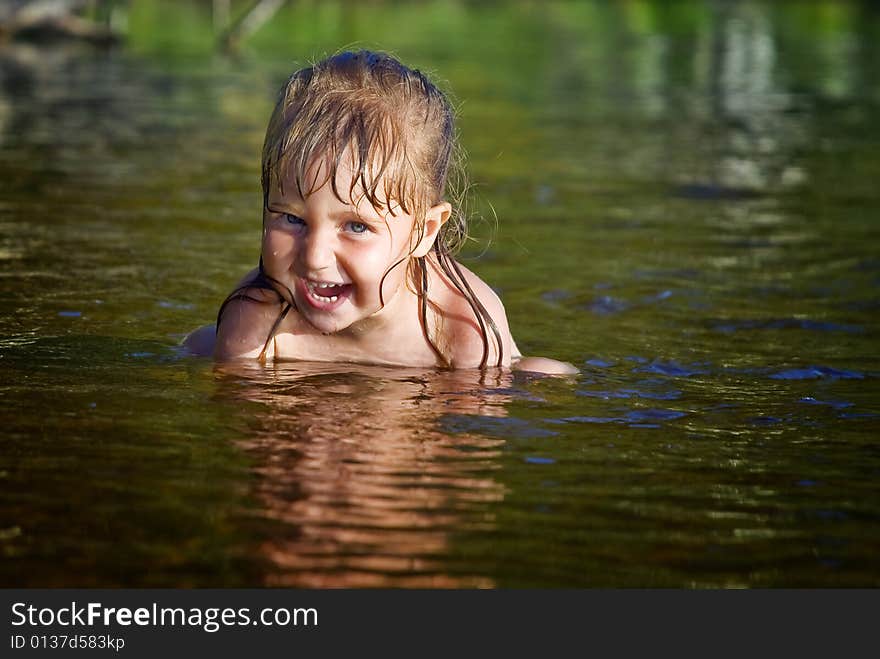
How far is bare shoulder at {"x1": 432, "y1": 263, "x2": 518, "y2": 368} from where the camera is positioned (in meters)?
4.76

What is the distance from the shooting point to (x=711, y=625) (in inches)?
110

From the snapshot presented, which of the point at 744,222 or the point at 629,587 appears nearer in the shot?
the point at 629,587

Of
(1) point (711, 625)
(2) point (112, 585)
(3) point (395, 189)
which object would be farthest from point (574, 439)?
(2) point (112, 585)

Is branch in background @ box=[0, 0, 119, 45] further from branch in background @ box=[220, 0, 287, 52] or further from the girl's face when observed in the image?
the girl's face

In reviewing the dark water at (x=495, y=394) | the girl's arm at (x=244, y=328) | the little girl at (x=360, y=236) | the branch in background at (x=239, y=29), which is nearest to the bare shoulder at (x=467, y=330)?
the little girl at (x=360, y=236)

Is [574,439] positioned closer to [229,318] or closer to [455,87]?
[229,318]

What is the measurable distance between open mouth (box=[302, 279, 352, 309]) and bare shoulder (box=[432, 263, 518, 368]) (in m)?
0.49

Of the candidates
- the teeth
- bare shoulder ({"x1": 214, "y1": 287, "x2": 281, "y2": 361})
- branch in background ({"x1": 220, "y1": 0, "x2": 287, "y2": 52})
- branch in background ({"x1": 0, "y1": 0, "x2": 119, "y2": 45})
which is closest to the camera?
the teeth

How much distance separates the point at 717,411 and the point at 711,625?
157cm

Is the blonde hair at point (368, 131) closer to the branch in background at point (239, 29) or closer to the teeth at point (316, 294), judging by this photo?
the teeth at point (316, 294)

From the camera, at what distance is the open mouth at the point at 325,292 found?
4277 millimetres

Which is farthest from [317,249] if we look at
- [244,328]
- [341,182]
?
[244,328]

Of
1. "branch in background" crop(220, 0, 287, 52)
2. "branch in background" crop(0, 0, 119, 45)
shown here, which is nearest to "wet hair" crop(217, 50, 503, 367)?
"branch in background" crop(220, 0, 287, 52)

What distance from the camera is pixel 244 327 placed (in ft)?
15.5
